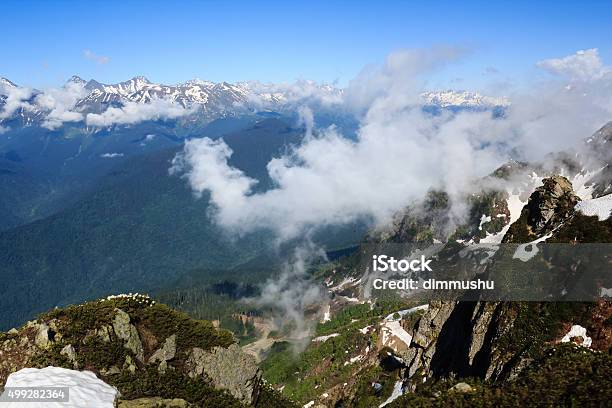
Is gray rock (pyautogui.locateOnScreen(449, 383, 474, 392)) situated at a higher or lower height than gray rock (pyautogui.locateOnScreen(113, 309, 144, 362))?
lower

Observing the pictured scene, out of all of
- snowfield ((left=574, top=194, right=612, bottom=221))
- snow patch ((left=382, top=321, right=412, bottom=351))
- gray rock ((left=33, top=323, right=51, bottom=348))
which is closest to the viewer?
gray rock ((left=33, top=323, right=51, bottom=348))

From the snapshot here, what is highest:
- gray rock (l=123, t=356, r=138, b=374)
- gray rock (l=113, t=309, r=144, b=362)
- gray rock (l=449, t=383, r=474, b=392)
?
gray rock (l=113, t=309, r=144, b=362)

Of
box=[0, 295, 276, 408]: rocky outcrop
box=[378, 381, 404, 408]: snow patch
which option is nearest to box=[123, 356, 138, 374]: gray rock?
box=[0, 295, 276, 408]: rocky outcrop

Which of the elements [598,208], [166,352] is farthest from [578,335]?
[166,352]

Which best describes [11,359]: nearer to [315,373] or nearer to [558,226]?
[558,226]

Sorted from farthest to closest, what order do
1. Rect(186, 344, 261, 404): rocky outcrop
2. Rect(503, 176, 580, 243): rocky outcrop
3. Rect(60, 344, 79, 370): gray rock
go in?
Rect(503, 176, 580, 243): rocky outcrop
Rect(186, 344, 261, 404): rocky outcrop
Rect(60, 344, 79, 370): gray rock

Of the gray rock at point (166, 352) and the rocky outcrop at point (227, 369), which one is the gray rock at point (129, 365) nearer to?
the gray rock at point (166, 352)

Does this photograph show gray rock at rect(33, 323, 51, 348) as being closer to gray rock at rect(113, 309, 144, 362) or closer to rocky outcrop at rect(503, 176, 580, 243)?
gray rock at rect(113, 309, 144, 362)
